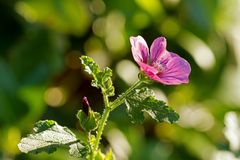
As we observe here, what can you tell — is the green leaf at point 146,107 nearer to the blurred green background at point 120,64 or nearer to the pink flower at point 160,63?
the pink flower at point 160,63

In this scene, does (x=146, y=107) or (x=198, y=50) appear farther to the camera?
(x=198, y=50)

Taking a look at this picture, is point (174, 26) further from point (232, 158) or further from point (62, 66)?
point (232, 158)

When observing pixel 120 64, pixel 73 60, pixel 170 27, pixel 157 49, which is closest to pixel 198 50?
pixel 170 27

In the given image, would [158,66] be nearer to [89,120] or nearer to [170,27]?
[89,120]

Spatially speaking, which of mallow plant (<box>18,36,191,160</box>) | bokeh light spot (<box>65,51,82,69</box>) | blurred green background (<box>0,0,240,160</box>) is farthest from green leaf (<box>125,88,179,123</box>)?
bokeh light spot (<box>65,51,82,69</box>)

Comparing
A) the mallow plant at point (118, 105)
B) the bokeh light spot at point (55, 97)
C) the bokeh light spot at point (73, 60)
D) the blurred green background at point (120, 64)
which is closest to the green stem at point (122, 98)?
the mallow plant at point (118, 105)

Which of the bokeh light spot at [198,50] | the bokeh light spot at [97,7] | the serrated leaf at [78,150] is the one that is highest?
the bokeh light spot at [97,7]

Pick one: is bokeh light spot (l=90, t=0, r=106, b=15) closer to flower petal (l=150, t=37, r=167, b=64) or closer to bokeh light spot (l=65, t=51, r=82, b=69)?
bokeh light spot (l=65, t=51, r=82, b=69)
